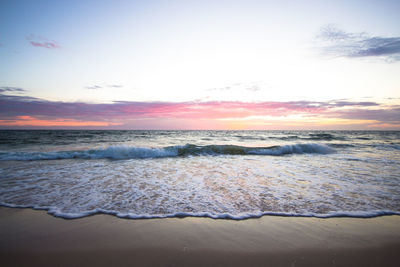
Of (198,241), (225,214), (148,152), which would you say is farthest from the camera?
(148,152)

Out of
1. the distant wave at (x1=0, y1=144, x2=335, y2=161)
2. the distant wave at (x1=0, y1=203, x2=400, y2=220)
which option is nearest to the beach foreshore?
the distant wave at (x1=0, y1=203, x2=400, y2=220)

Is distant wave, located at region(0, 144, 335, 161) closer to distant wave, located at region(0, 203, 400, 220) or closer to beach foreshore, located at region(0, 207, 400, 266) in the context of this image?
distant wave, located at region(0, 203, 400, 220)

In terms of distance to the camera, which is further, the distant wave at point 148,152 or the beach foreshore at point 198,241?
the distant wave at point 148,152

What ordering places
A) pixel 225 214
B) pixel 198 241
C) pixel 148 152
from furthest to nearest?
pixel 148 152 < pixel 225 214 < pixel 198 241

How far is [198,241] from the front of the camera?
2.70m

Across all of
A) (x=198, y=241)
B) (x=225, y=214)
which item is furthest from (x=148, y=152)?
(x=198, y=241)

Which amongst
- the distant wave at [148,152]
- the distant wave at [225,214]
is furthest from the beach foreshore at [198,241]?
the distant wave at [148,152]

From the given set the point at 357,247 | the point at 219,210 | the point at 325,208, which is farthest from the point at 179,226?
the point at 325,208

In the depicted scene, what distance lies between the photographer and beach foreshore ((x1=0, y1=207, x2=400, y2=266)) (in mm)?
2318

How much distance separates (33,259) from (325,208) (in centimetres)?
499

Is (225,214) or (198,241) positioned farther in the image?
(225,214)

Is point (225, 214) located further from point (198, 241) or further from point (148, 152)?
point (148, 152)

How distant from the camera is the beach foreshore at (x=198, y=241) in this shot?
232 cm

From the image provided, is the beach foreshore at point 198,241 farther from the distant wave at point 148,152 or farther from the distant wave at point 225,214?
the distant wave at point 148,152
